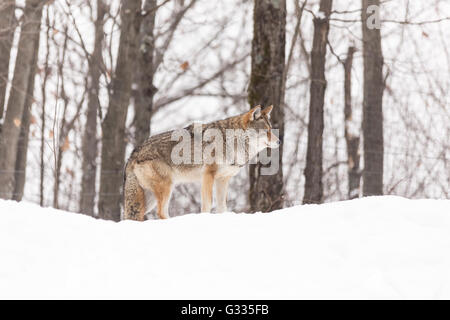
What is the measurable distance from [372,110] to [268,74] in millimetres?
3475

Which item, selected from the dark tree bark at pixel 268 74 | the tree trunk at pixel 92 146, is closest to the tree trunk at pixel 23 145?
the tree trunk at pixel 92 146

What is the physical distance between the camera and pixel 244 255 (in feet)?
11.0

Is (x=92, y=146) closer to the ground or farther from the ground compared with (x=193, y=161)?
farther from the ground

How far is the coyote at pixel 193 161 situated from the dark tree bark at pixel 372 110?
11.4 feet

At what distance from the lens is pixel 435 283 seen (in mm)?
2947

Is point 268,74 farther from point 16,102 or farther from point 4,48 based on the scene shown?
point 4,48

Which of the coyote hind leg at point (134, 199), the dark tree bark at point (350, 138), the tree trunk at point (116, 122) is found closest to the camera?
the coyote hind leg at point (134, 199)

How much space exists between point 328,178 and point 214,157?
14.7ft

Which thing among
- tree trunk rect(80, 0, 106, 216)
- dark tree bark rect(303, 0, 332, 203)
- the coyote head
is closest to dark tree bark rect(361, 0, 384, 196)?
dark tree bark rect(303, 0, 332, 203)

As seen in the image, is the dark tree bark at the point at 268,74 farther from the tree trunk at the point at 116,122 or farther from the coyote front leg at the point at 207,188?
the tree trunk at the point at 116,122

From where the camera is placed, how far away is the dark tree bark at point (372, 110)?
32.8 ft

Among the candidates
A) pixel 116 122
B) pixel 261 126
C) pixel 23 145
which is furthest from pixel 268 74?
pixel 23 145

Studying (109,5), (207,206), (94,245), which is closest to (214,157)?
(207,206)
